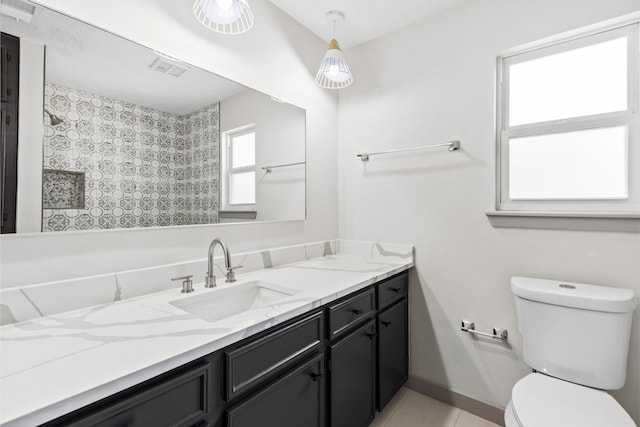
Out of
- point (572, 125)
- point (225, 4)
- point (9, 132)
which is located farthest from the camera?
point (572, 125)

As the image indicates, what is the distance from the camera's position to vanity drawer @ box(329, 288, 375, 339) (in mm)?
1331

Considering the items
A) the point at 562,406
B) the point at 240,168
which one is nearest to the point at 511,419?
the point at 562,406

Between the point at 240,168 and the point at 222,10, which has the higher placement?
the point at 222,10

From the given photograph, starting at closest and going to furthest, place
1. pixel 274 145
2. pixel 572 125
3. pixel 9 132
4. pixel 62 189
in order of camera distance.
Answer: pixel 9 132 → pixel 62 189 → pixel 572 125 → pixel 274 145

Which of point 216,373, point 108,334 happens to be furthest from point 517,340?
point 108,334

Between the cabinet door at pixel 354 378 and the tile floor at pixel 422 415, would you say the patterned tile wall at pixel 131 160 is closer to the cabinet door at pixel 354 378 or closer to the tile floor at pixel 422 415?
the cabinet door at pixel 354 378

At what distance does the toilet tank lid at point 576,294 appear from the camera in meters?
1.29

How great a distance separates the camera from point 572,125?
1.58 metres

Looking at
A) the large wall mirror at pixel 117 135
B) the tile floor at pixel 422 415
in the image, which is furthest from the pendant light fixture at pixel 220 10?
the tile floor at pixel 422 415

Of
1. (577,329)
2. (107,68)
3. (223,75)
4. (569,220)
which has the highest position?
(223,75)

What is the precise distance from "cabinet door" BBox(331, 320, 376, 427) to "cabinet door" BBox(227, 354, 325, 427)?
0.11 meters

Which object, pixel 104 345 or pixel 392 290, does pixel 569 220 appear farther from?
pixel 104 345

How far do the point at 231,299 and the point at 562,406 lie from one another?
53.9 inches

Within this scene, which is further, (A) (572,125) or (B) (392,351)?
(B) (392,351)
